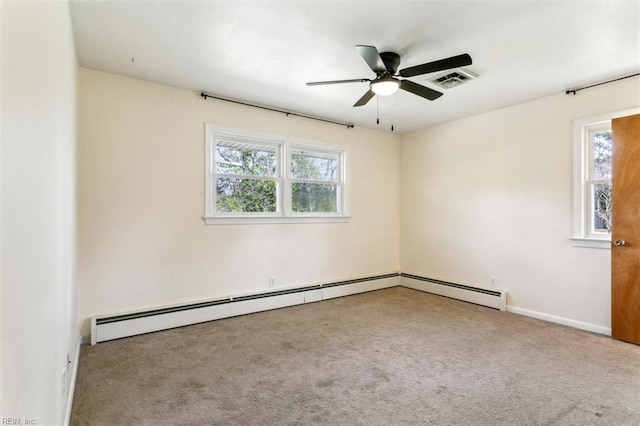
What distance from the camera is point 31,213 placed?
1.13 metres

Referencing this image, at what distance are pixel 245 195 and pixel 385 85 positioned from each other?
233cm

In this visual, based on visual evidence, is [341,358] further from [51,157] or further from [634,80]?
[634,80]

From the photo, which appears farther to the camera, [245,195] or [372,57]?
[245,195]

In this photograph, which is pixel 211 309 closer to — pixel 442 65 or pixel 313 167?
pixel 313 167

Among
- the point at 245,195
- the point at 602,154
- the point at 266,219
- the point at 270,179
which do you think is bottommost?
the point at 266,219

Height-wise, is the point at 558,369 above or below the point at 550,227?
below

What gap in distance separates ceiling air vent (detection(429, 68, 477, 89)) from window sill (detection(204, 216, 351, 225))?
2362mm

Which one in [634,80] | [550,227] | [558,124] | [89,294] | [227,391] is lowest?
[227,391]

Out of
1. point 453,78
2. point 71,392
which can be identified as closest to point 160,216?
point 71,392

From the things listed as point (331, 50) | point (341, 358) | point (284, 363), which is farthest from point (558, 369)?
point (331, 50)

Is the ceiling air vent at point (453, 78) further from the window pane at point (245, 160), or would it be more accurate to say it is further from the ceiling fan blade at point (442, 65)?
the window pane at point (245, 160)

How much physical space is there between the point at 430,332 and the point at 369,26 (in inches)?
118

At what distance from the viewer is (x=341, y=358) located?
9.62 feet

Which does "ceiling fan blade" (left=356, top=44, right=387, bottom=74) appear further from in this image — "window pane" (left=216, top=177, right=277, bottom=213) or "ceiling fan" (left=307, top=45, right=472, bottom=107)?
"window pane" (left=216, top=177, right=277, bottom=213)
